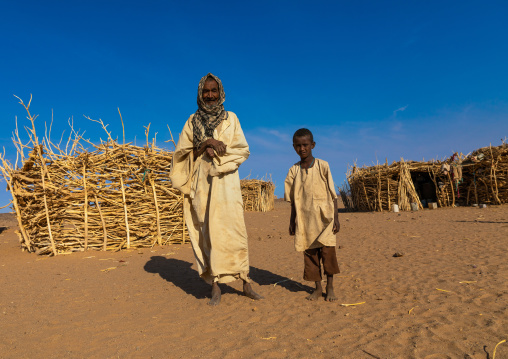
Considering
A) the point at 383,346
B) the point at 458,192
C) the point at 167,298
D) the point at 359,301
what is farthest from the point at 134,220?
the point at 458,192

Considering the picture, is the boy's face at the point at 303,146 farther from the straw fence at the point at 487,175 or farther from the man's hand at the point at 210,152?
the straw fence at the point at 487,175

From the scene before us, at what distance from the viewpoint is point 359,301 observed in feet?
10.8

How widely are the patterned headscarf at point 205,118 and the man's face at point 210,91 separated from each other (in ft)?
0.10

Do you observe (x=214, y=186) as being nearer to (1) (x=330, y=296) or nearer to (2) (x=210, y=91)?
(2) (x=210, y=91)

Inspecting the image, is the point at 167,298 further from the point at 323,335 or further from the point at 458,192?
the point at 458,192

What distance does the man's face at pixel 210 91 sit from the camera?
3.43 m

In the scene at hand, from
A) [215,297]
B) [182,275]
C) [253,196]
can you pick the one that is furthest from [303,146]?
[253,196]

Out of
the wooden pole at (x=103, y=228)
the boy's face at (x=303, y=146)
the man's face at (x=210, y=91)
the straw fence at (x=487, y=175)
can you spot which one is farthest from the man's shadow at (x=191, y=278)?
the straw fence at (x=487, y=175)

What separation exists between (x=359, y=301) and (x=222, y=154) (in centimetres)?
196

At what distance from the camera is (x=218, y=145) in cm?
327

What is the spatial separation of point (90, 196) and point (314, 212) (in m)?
5.36

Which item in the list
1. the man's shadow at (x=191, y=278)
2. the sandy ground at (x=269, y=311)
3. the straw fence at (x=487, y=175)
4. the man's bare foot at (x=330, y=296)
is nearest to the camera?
the sandy ground at (x=269, y=311)

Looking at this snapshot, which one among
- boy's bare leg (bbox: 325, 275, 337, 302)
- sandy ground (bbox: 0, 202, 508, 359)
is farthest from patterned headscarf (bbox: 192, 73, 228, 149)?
boy's bare leg (bbox: 325, 275, 337, 302)

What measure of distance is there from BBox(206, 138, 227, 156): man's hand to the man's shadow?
1626 mm
